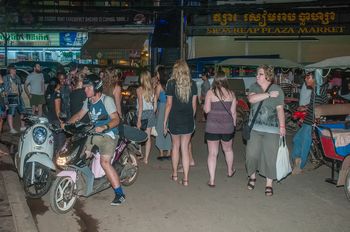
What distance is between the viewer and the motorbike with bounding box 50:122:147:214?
6.00 metres

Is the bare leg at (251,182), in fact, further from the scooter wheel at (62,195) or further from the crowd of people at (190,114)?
the scooter wheel at (62,195)

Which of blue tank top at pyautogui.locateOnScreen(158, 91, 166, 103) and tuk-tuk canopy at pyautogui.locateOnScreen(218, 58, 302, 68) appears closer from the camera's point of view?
blue tank top at pyautogui.locateOnScreen(158, 91, 166, 103)

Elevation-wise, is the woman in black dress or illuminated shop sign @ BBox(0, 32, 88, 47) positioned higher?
illuminated shop sign @ BBox(0, 32, 88, 47)

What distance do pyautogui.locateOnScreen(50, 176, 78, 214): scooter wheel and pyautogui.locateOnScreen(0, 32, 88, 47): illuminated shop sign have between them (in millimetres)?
23351

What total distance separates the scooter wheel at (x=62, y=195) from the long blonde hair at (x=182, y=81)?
2.20 m

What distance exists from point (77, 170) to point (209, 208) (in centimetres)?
184

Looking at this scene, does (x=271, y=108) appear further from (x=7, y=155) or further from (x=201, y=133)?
(x=201, y=133)

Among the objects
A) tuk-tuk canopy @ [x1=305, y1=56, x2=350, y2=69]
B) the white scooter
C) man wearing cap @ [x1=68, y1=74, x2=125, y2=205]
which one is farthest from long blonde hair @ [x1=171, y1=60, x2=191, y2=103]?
tuk-tuk canopy @ [x1=305, y1=56, x2=350, y2=69]

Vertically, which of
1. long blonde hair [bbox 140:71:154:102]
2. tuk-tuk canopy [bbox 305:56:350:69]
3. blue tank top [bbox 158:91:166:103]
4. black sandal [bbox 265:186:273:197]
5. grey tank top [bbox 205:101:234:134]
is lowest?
black sandal [bbox 265:186:273:197]

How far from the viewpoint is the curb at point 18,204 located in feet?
18.9

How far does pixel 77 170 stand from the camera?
242 inches

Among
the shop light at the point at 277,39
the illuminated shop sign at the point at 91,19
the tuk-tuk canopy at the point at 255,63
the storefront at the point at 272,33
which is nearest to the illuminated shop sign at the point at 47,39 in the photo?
the illuminated shop sign at the point at 91,19

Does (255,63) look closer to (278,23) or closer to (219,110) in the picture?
(278,23)

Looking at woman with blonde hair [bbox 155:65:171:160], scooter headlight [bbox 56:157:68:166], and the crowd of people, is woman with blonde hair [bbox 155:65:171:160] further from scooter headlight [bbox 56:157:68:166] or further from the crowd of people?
scooter headlight [bbox 56:157:68:166]
